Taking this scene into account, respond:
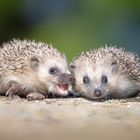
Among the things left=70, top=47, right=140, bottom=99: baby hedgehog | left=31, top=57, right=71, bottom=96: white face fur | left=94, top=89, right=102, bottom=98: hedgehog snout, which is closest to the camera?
left=94, top=89, right=102, bottom=98: hedgehog snout

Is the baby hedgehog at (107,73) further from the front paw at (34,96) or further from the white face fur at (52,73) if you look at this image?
the front paw at (34,96)

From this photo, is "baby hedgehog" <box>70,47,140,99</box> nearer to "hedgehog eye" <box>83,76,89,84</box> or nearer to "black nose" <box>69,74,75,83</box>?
"hedgehog eye" <box>83,76,89,84</box>

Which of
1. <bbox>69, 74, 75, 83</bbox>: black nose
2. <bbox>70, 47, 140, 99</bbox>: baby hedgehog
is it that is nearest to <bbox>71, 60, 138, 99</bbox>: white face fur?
<bbox>70, 47, 140, 99</bbox>: baby hedgehog

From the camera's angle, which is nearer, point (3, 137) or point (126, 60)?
point (3, 137)

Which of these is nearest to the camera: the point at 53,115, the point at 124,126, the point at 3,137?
the point at 3,137

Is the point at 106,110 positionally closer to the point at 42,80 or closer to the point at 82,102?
the point at 82,102

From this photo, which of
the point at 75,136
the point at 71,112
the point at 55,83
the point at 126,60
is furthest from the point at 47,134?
the point at 126,60

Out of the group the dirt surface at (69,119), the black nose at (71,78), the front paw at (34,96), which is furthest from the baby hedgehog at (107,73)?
the front paw at (34,96)

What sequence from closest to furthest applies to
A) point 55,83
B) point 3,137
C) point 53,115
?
point 3,137 < point 53,115 < point 55,83
